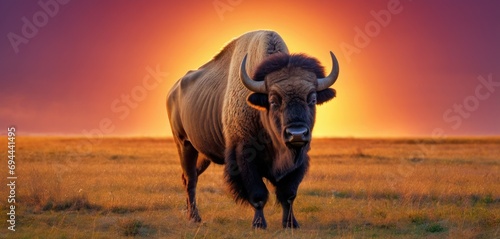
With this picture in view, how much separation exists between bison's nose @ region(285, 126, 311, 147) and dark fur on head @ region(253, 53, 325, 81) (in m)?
1.25

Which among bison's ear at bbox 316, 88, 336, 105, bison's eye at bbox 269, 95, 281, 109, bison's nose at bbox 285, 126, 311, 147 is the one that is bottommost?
bison's nose at bbox 285, 126, 311, 147

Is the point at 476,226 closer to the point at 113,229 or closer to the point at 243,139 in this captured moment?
the point at 243,139

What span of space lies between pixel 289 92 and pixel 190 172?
13.9 ft

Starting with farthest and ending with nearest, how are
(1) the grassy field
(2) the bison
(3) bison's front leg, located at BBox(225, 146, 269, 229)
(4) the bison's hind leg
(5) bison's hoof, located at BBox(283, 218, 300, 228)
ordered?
1. (4) the bison's hind leg
2. (5) bison's hoof, located at BBox(283, 218, 300, 228)
3. (1) the grassy field
4. (3) bison's front leg, located at BBox(225, 146, 269, 229)
5. (2) the bison

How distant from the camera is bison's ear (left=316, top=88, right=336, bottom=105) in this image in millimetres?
8883

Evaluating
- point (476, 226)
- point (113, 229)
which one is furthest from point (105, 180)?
point (476, 226)

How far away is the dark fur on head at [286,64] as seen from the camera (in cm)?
888

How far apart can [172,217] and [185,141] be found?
5.77 ft

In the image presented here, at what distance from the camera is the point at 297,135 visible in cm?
786

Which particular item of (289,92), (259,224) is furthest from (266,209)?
(289,92)

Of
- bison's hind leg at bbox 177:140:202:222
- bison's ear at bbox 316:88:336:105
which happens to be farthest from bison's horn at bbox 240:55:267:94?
bison's hind leg at bbox 177:140:202:222

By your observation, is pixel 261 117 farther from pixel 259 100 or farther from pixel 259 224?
pixel 259 224

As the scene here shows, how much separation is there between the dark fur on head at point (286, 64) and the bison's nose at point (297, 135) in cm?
125

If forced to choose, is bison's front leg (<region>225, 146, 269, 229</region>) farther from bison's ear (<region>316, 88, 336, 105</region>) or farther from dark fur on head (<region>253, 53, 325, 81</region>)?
bison's ear (<region>316, 88, 336, 105</region>)
